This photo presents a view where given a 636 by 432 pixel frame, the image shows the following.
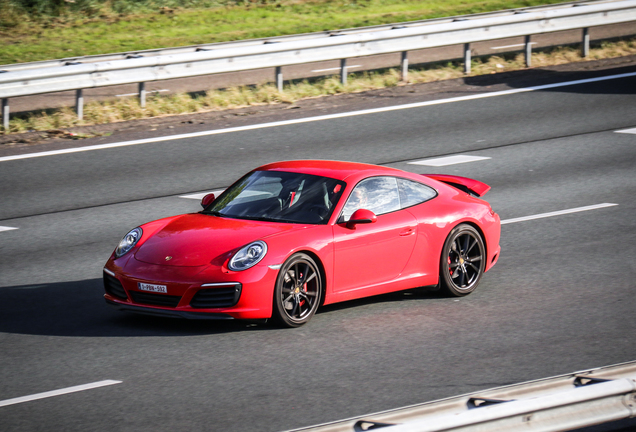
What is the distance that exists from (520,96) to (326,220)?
10.5 metres

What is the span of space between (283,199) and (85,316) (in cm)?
198

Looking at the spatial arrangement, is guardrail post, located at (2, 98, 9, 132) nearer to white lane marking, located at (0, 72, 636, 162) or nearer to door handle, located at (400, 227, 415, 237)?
white lane marking, located at (0, 72, 636, 162)

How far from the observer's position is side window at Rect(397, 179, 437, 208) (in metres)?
8.64

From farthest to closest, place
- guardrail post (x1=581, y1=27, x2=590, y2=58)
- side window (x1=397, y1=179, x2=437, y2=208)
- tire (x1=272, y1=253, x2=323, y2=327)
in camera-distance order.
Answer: guardrail post (x1=581, y1=27, x2=590, y2=58) → side window (x1=397, y1=179, x2=437, y2=208) → tire (x1=272, y1=253, x2=323, y2=327)

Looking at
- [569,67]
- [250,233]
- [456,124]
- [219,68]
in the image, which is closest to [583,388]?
[250,233]

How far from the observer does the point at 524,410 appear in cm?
423

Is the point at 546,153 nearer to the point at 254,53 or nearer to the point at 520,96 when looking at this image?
the point at 520,96

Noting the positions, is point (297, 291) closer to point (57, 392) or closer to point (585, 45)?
point (57, 392)

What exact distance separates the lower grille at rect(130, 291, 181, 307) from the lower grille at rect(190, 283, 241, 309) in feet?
0.50

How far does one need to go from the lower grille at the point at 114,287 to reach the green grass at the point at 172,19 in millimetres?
17131

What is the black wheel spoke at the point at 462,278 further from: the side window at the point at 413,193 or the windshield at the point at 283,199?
the windshield at the point at 283,199

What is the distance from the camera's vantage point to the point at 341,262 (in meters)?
7.91

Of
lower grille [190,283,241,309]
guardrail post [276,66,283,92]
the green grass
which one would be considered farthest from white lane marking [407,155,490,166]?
the green grass

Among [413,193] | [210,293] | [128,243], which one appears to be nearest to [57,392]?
[210,293]
